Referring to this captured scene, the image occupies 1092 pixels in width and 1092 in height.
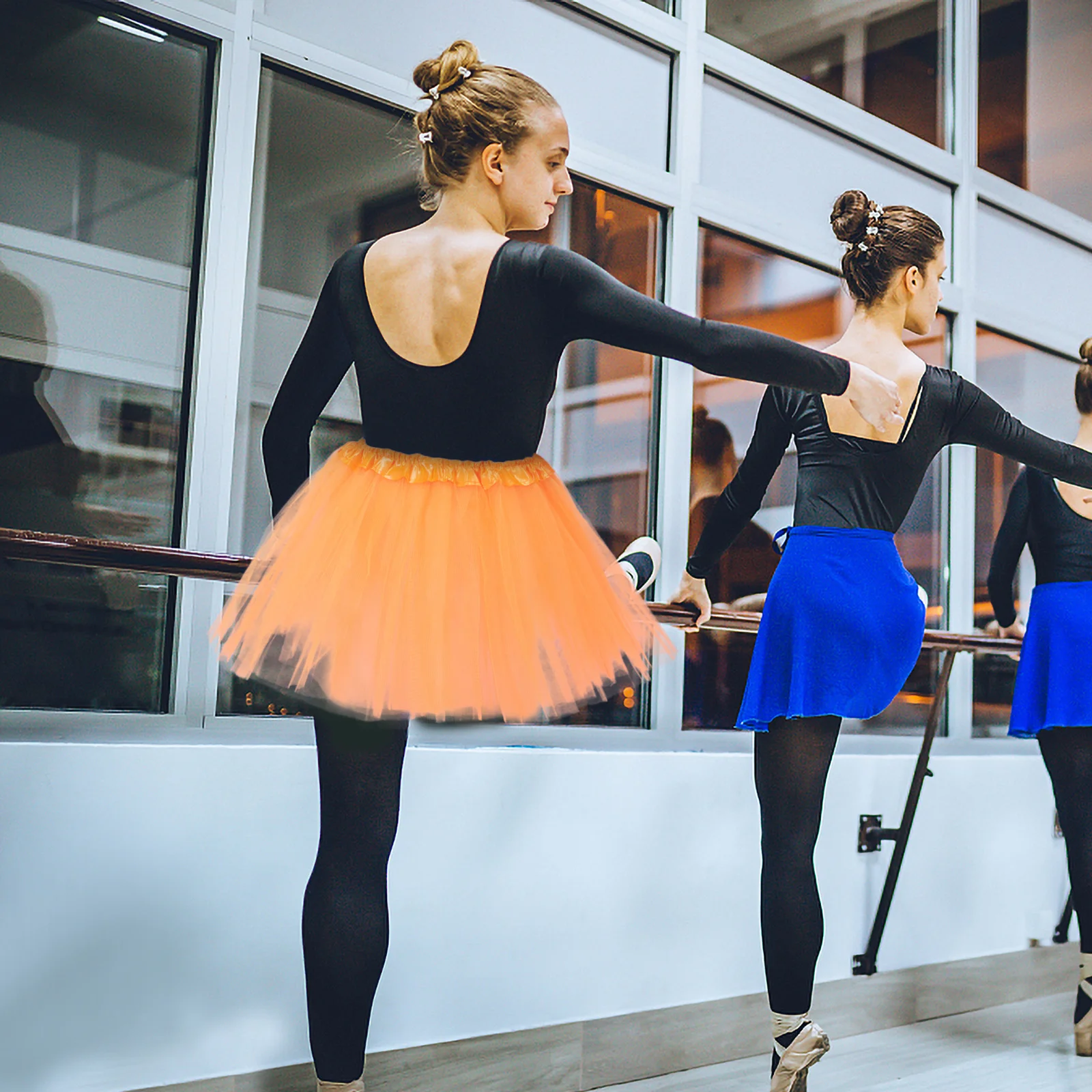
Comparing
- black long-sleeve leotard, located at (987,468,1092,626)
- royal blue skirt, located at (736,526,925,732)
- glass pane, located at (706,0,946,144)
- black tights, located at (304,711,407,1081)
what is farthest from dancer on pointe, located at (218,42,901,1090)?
glass pane, located at (706,0,946,144)

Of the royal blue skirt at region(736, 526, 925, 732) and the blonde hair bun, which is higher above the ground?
the blonde hair bun

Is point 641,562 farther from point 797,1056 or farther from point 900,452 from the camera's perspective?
point 797,1056

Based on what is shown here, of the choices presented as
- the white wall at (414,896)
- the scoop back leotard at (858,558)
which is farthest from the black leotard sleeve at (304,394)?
the scoop back leotard at (858,558)

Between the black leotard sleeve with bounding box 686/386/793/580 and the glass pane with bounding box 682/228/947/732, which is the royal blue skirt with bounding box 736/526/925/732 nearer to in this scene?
the black leotard sleeve with bounding box 686/386/793/580

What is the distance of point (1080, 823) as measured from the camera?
2.76 m

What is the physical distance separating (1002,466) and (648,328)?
3.69 metres

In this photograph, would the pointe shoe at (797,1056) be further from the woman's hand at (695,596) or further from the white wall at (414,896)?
the woman's hand at (695,596)

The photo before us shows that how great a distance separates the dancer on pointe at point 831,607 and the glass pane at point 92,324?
3.88ft

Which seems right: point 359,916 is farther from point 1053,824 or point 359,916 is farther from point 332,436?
point 1053,824

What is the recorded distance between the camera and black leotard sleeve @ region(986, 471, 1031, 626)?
288 centimetres

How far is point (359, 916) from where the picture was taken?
1.37m

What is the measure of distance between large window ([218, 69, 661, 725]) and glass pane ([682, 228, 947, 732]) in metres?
0.24

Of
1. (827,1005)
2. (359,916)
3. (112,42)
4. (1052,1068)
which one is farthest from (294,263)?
(1052,1068)

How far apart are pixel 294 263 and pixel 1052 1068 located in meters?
2.53
